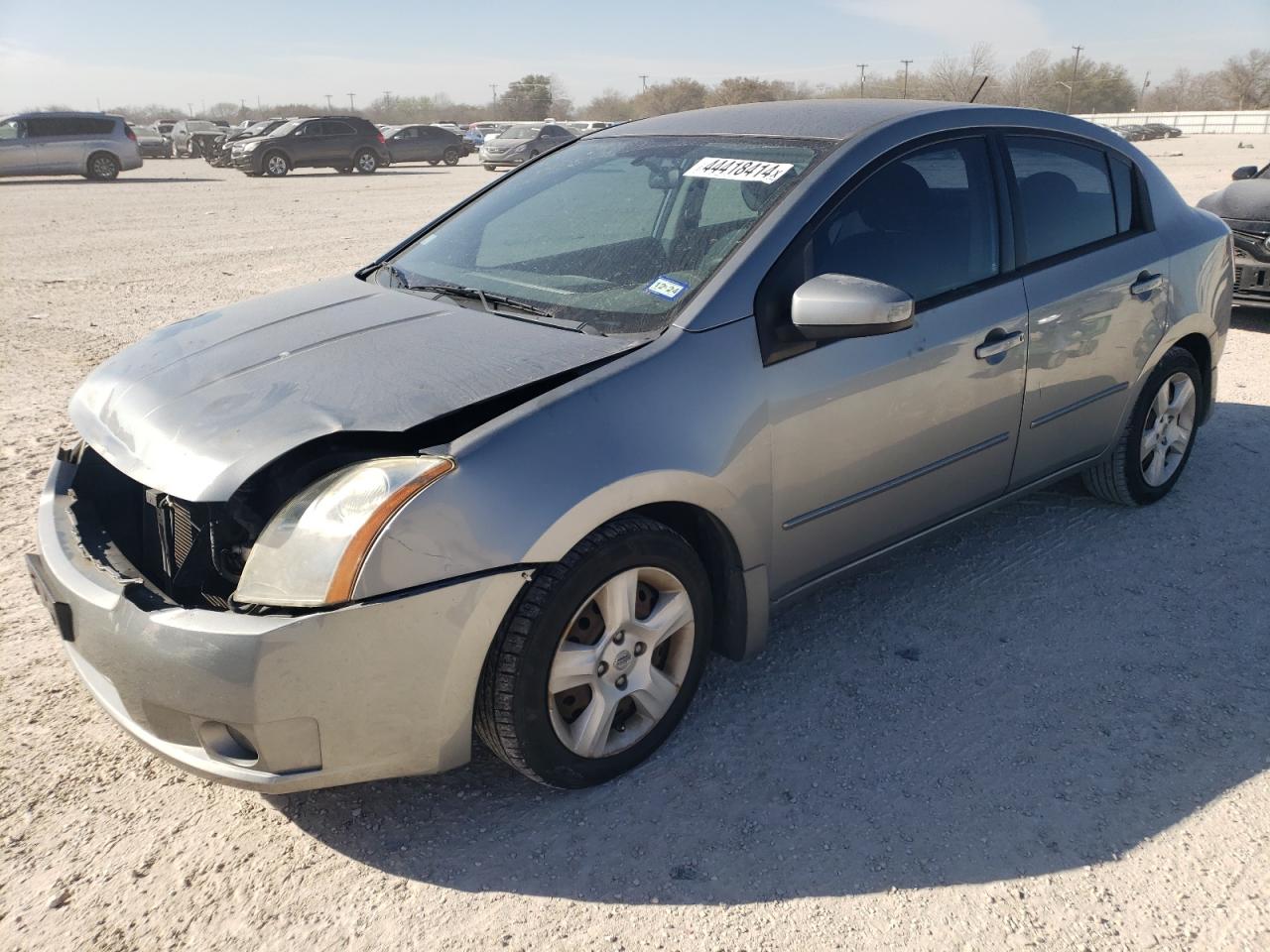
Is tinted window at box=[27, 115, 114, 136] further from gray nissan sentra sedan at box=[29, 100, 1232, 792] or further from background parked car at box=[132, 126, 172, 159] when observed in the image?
gray nissan sentra sedan at box=[29, 100, 1232, 792]

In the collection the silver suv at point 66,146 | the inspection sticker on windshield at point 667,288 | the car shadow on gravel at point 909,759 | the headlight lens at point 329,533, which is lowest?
the car shadow on gravel at point 909,759

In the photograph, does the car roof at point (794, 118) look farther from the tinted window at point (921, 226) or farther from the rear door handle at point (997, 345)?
the rear door handle at point (997, 345)

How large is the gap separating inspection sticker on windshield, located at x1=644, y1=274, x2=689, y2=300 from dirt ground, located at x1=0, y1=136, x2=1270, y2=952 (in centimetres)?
122

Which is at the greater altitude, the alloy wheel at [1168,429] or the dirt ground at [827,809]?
the alloy wheel at [1168,429]

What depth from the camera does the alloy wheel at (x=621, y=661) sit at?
2486mm

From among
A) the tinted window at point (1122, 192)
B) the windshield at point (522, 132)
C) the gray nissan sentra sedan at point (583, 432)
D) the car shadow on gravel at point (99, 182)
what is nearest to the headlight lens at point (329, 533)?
the gray nissan sentra sedan at point (583, 432)

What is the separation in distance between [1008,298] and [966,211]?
0.32 m

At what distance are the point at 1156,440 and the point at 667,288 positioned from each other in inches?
105

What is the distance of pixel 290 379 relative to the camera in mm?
2588

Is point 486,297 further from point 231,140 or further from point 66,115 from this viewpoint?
point 231,140

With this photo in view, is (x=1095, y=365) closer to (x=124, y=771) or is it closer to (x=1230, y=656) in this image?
(x=1230, y=656)

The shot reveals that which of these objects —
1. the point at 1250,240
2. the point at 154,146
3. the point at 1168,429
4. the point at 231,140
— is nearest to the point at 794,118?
the point at 1168,429

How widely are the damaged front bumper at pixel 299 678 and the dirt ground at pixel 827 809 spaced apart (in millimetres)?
315

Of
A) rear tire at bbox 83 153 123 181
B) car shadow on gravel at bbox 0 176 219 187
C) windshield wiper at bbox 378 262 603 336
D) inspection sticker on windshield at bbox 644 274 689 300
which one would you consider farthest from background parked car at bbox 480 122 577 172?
inspection sticker on windshield at bbox 644 274 689 300
